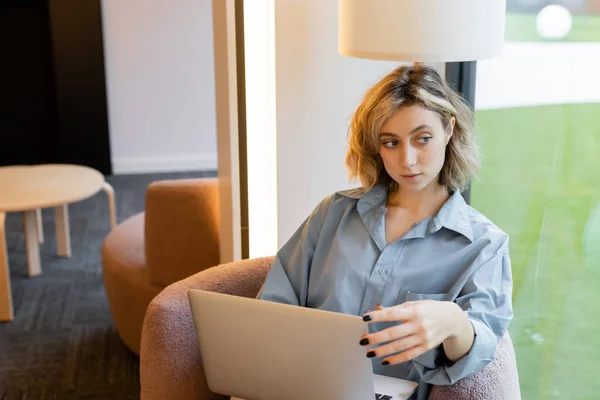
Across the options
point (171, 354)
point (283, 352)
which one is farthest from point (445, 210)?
point (171, 354)

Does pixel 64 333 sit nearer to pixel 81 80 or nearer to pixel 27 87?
pixel 81 80

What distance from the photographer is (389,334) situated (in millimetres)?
1386

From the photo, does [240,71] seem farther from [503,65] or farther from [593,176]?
[593,176]

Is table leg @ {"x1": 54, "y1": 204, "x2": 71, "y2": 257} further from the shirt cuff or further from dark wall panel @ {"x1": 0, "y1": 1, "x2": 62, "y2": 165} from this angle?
the shirt cuff

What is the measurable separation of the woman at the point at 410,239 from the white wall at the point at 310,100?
0.55 metres

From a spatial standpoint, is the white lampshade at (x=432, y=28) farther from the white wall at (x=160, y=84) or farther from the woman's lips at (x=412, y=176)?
the white wall at (x=160, y=84)

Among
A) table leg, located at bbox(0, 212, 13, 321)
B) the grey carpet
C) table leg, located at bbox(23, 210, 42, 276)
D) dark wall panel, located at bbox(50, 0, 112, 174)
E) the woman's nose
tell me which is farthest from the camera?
dark wall panel, located at bbox(50, 0, 112, 174)

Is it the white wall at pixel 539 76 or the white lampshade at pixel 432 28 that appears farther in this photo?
the white wall at pixel 539 76

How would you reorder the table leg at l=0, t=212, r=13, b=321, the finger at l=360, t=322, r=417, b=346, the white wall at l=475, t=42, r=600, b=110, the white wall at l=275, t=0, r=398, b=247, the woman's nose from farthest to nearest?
the table leg at l=0, t=212, r=13, b=321 → the white wall at l=275, t=0, r=398, b=247 → the white wall at l=475, t=42, r=600, b=110 → the woman's nose → the finger at l=360, t=322, r=417, b=346

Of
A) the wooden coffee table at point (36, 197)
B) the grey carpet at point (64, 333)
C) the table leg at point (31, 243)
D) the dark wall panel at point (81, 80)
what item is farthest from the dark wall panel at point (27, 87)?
the table leg at point (31, 243)

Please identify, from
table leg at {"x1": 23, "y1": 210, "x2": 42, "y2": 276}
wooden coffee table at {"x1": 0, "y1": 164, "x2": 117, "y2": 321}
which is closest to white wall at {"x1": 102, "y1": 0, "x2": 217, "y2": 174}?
wooden coffee table at {"x1": 0, "y1": 164, "x2": 117, "y2": 321}

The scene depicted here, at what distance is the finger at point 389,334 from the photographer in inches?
54.4

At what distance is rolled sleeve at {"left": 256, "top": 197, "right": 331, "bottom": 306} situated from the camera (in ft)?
6.05

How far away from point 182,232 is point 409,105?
1.44 m
